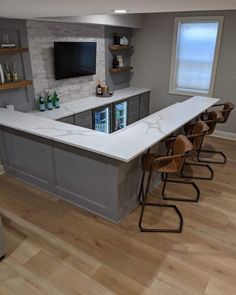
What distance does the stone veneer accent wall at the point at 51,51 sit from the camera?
11.7ft

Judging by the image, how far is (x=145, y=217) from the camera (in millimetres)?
2625

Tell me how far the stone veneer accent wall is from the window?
150 cm

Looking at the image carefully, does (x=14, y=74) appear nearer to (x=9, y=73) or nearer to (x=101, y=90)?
(x=9, y=73)

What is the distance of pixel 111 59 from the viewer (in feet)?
16.5

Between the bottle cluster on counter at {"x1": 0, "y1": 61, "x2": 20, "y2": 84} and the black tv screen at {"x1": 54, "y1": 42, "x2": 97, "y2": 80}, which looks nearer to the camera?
the bottle cluster on counter at {"x1": 0, "y1": 61, "x2": 20, "y2": 84}

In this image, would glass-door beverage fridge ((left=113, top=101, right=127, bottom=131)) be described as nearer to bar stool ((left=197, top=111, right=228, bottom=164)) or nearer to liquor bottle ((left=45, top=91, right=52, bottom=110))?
liquor bottle ((left=45, top=91, right=52, bottom=110))

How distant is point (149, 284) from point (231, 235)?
1.01 m

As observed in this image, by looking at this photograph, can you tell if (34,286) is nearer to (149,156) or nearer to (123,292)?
(123,292)

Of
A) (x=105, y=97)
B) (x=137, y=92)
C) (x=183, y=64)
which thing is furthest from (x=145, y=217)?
(x=183, y=64)

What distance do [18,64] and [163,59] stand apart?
9.69 ft

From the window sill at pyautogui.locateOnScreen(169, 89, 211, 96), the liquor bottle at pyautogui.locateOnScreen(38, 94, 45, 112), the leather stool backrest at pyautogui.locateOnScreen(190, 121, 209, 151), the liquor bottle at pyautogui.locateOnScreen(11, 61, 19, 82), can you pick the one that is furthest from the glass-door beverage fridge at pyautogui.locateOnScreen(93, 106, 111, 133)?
the leather stool backrest at pyautogui.locateOnScreen(190, 121, 209, 151)

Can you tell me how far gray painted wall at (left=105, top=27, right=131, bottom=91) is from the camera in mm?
4820

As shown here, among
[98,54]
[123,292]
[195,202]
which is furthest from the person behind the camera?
[98,54]

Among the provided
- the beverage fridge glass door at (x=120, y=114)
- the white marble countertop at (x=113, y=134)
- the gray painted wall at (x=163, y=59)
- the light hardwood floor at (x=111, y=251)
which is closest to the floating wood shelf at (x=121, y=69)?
the gray painted wall at (x=163, y=59)
